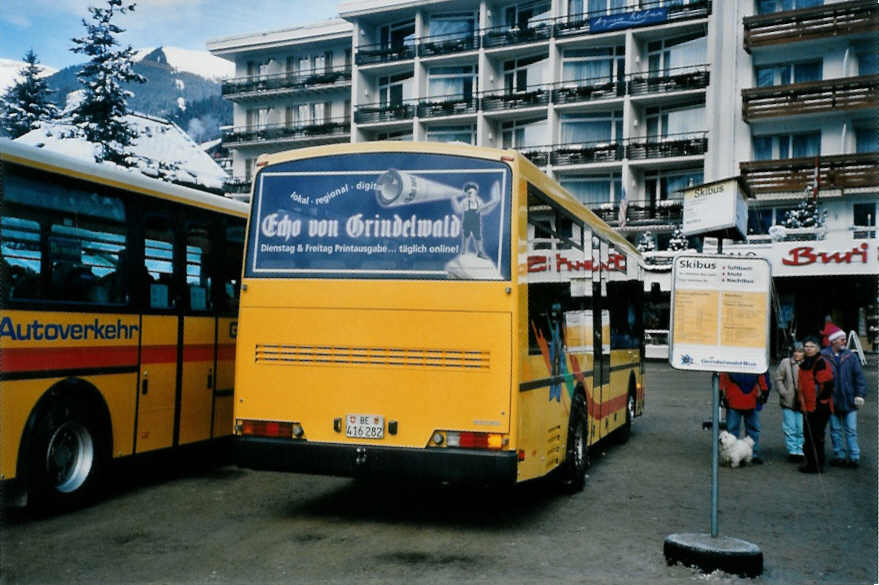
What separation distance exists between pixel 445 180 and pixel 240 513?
379cm

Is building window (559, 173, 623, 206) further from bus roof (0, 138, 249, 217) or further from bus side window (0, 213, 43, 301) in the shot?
bus side window (0, 213, 43, 301)

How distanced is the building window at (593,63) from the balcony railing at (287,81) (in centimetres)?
1593

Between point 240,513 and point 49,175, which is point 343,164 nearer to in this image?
point 49,175

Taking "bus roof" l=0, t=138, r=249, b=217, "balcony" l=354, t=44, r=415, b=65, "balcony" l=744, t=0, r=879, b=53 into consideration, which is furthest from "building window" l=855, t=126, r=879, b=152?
"bus roof" l=0, t=138, r=249, b=217

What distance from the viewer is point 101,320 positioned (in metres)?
8.78

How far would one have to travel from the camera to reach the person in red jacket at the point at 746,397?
12.5 meters

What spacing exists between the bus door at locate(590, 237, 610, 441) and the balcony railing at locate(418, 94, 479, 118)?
4157cm

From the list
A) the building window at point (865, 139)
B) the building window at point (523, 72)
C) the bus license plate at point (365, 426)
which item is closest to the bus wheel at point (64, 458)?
the bus license plate at point (365, 426)

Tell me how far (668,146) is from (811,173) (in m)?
8.31

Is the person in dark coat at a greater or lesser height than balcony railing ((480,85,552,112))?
lesser

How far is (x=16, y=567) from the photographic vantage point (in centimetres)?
673

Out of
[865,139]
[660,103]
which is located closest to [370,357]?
[865,139]

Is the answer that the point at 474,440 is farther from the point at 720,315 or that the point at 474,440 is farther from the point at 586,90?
the point at 586,90

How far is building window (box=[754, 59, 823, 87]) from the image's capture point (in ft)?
135
